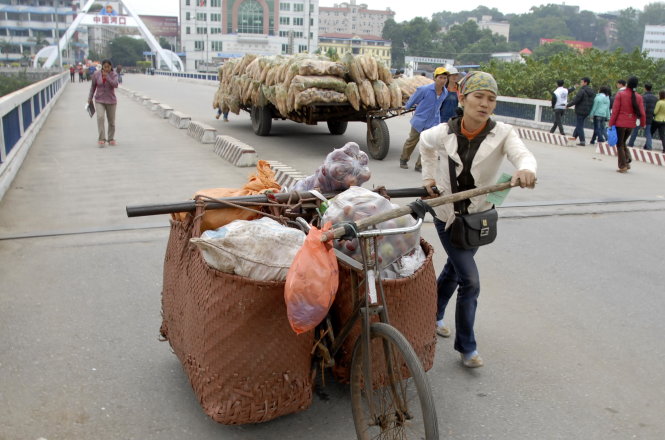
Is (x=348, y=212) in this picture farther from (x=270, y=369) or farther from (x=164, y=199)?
(x=164, y=199)

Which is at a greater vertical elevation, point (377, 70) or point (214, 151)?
point (377, 70)

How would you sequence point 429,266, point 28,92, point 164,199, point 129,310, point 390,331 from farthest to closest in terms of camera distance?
1. point 28,92
2. point 164,199
3. point 129,310
4. point 429,266
5. point 390,331

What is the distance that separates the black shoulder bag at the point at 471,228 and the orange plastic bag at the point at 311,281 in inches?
41.9

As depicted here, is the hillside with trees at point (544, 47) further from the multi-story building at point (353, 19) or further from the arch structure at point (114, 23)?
the arch structure at point (114, 23)

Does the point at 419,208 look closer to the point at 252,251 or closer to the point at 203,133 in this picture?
the point at 252,251

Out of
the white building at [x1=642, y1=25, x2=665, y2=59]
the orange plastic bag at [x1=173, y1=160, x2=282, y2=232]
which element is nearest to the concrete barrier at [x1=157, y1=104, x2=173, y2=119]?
the orange plastic bag at [x1=173, y1=160, x2=282, y2=232]

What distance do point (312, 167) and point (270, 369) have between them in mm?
8262

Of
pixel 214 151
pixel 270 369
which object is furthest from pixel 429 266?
pixel 214 151

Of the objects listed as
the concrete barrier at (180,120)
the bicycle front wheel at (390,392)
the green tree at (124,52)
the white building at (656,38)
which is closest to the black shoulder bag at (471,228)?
the bicycle front wheel at (390,392)

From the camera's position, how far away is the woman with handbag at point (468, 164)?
11.1 feet

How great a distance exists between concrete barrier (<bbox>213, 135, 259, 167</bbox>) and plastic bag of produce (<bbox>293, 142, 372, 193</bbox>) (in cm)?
731

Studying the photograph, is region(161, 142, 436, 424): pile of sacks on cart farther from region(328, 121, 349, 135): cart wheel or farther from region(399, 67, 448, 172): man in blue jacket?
region(328, 121, 349, 135): cart wheel

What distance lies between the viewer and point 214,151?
12.6 m

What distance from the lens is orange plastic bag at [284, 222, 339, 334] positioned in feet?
8.38
